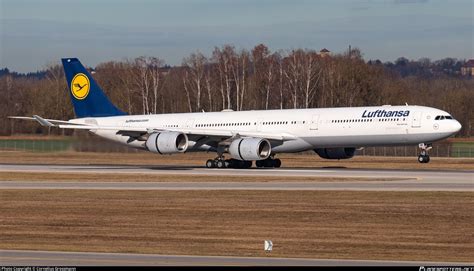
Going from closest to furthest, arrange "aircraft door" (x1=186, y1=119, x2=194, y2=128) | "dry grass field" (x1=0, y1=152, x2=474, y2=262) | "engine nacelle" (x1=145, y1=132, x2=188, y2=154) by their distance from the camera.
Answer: "dry grass field" (x1=0, y1=152, x2=474, y2=262) < "engine nacelle" (x1=145, y1=132, x2=188, y2=154) < "aircraft door" (x1=186, y1=119, x2=194, y2=128)

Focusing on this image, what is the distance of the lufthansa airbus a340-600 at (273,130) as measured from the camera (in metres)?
53.8

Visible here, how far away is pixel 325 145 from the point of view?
55.8 meters

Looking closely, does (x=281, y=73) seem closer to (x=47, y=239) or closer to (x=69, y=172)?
(x=69, y=172)

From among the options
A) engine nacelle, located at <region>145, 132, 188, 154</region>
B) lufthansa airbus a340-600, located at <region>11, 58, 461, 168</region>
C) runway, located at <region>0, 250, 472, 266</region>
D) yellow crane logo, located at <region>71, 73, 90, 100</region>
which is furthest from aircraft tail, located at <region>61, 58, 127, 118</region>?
runway, located at <region>0, 250, 472, 266</region>

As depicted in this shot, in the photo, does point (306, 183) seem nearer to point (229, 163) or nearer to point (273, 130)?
point (273, 130)

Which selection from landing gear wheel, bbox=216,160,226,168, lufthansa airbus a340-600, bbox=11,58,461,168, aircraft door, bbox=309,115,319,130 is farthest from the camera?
landing gear wheel, bbox=216,160,226,168

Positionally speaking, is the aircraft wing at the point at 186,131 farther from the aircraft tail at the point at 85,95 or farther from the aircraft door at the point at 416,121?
the aircraft door at the point at 416,121

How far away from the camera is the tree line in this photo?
112m

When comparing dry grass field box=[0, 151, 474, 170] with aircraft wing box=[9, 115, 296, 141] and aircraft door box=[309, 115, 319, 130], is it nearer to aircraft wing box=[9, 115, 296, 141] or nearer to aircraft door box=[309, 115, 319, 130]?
aircraft wing box=[9, 115, 296, 141]

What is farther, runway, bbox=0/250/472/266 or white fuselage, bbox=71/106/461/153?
white fuselage, bbox=71/106/461/153

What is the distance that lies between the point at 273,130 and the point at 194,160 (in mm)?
13494

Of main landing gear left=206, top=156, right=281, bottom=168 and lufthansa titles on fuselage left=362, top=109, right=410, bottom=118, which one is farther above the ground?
lufthansa titles on fuselage left=362, top=109, right=410, bottom=118

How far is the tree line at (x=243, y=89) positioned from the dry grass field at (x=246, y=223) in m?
66.4

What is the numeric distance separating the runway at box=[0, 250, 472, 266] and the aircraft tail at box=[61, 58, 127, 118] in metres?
42.1
